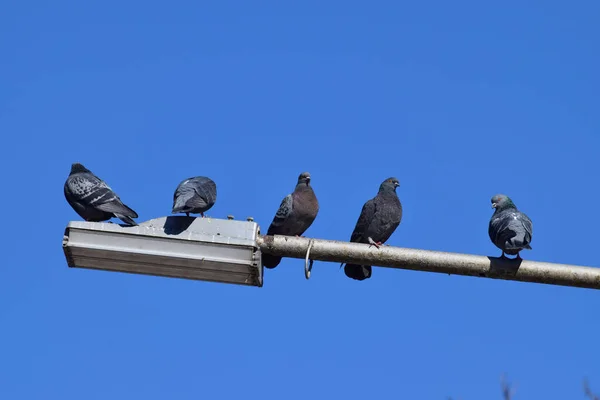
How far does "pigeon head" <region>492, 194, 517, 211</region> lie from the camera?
10.2 m

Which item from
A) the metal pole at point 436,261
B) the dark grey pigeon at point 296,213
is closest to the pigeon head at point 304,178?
the dark grey pigeon at point 296,213

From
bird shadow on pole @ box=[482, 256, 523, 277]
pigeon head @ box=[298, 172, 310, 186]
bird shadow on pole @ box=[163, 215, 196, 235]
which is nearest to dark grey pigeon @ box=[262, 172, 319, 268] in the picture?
pigeon head @ box=[298, 172, 310, 186]

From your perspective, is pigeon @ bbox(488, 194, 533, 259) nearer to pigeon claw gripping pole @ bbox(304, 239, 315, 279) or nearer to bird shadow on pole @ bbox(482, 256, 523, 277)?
bird shadow on pole @ bbox(482, 256, 523, 277)

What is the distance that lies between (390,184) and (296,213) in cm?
174

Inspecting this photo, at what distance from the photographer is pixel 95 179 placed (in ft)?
33.1

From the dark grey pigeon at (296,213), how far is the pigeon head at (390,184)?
118 cm

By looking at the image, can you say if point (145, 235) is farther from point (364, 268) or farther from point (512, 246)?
point (364, 268)

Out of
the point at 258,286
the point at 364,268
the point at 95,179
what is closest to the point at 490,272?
the point at 258,286

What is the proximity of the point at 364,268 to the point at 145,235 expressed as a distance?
461cm

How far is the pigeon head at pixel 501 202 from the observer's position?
10.2 metres

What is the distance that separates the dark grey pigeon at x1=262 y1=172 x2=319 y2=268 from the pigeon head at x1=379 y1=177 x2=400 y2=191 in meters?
1.18

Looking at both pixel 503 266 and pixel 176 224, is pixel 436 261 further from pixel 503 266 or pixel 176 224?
pixel 176 224

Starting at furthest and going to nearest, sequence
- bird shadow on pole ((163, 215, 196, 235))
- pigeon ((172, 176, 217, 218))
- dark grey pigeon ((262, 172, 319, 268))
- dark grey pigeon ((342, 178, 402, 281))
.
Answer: dark grey pigeon ((342, 178, 402, 281)) → dark grey pigeon ((262, 172, 319, 268)) → pigeon ((172, 176, 217, 218)) → bird shadow on pole ((163, 215, 196, 235))

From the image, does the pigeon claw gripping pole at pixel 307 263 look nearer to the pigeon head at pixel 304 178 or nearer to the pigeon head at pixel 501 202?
the pigeon head at pixel 501 202
